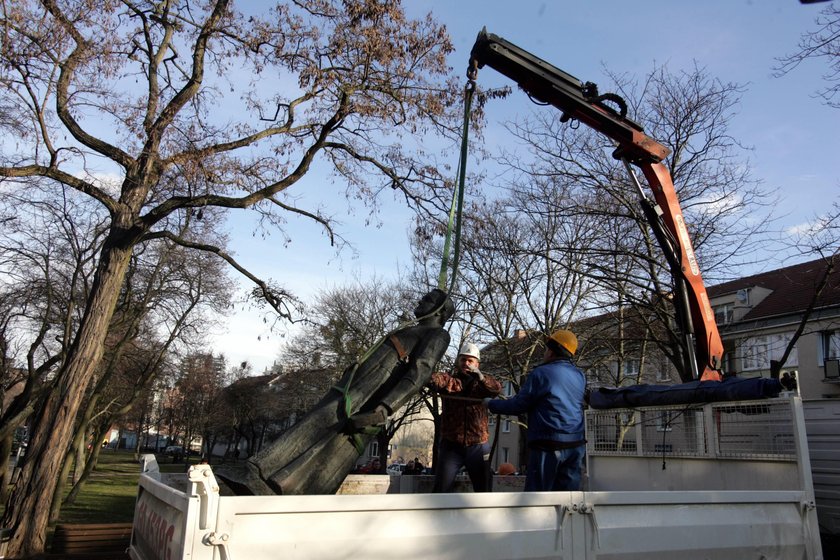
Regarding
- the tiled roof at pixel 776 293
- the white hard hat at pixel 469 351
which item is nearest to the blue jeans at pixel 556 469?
the white hard hat at pixel 469 351

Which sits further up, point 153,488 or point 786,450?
point 786,450

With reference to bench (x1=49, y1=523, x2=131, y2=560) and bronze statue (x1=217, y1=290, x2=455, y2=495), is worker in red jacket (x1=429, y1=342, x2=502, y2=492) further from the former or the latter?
bench (x1=49, y1=523, x2=131, y2=560)

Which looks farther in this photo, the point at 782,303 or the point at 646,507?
the point at 782,303

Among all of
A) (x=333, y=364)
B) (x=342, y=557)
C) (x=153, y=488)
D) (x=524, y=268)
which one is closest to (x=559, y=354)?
(x=342, y=557)

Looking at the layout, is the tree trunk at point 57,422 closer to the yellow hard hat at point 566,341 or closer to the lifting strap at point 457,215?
the lifting strap at point 457,215

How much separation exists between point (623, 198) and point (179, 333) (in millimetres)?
16925

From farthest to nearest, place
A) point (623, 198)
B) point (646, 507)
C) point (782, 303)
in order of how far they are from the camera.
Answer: point (782, 303) → point (623, 198) → point (646, 507)

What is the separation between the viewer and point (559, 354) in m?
4.45

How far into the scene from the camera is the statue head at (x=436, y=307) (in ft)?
14.5

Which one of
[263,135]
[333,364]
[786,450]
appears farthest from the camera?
[333,364]

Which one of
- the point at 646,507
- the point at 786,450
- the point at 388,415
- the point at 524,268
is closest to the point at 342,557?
the point at 388,415

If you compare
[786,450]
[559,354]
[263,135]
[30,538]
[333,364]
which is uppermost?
[263,135]

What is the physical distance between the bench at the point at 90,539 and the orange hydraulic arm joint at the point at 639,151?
802cm

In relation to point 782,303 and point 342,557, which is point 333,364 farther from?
point 342,557
